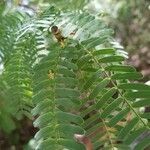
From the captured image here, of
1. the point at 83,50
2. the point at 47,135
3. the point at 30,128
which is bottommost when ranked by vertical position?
the point at 47,135

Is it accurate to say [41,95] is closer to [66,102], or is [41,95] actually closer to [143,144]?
[66,102]

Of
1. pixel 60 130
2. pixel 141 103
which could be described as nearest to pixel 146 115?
pixel 141 103

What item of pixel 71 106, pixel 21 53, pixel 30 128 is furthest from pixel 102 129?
pixel 30 128

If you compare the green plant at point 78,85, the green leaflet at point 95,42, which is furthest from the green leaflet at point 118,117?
the green leaflet at point 95,42

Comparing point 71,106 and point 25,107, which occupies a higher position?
point 25,107

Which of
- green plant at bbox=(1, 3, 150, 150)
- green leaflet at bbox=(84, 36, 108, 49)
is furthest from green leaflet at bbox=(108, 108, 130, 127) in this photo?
green leaflet at bbox=(84, 36, 108, 49)

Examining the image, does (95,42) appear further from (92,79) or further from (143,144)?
(143,144)

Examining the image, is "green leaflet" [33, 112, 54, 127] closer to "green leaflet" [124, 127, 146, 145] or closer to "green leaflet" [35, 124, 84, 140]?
"green leaflet" [35, 124, 84, 140]

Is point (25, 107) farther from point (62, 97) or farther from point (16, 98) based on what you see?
point (62, 97)

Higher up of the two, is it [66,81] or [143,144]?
[66,81]
